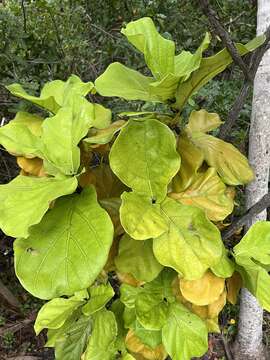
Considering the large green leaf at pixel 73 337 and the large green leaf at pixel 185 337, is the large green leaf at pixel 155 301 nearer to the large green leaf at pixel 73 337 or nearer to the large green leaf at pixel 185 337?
the large green leaf at pixel 185 337

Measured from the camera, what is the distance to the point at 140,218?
82cm

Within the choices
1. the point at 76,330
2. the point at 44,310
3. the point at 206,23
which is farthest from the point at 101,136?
the point at 206,23

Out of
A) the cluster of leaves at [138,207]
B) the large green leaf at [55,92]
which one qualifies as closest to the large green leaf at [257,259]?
the cluster of leaves at [138,207]

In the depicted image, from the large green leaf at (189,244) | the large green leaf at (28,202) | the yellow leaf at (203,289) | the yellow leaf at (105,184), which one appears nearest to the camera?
the large green leaf at (28,202)

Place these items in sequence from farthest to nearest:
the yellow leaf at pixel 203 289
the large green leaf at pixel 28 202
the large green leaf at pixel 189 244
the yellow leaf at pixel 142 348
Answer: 1. the yellow leaf at pixel 142 348
2. the yellow leaf at pixel 203 289
3. the large green leaf at pixel 189 244
4. the large green leaf at pixel 28 202

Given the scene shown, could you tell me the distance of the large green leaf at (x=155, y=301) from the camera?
0.98 meters

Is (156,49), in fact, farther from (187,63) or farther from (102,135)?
(102,135)

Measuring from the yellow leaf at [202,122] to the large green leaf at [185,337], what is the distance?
45cm

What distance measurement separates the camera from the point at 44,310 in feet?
3.55

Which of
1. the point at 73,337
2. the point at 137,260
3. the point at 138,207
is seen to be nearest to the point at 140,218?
the point at 138,207

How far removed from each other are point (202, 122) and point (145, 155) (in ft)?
1.07

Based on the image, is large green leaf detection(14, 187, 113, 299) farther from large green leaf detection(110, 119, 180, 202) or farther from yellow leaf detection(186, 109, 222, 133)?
yellow leaf detection(186, 109, 222, 133)

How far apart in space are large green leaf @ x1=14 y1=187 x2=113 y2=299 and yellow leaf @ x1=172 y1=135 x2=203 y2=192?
0.22m

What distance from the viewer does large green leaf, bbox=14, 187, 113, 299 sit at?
76 cm
